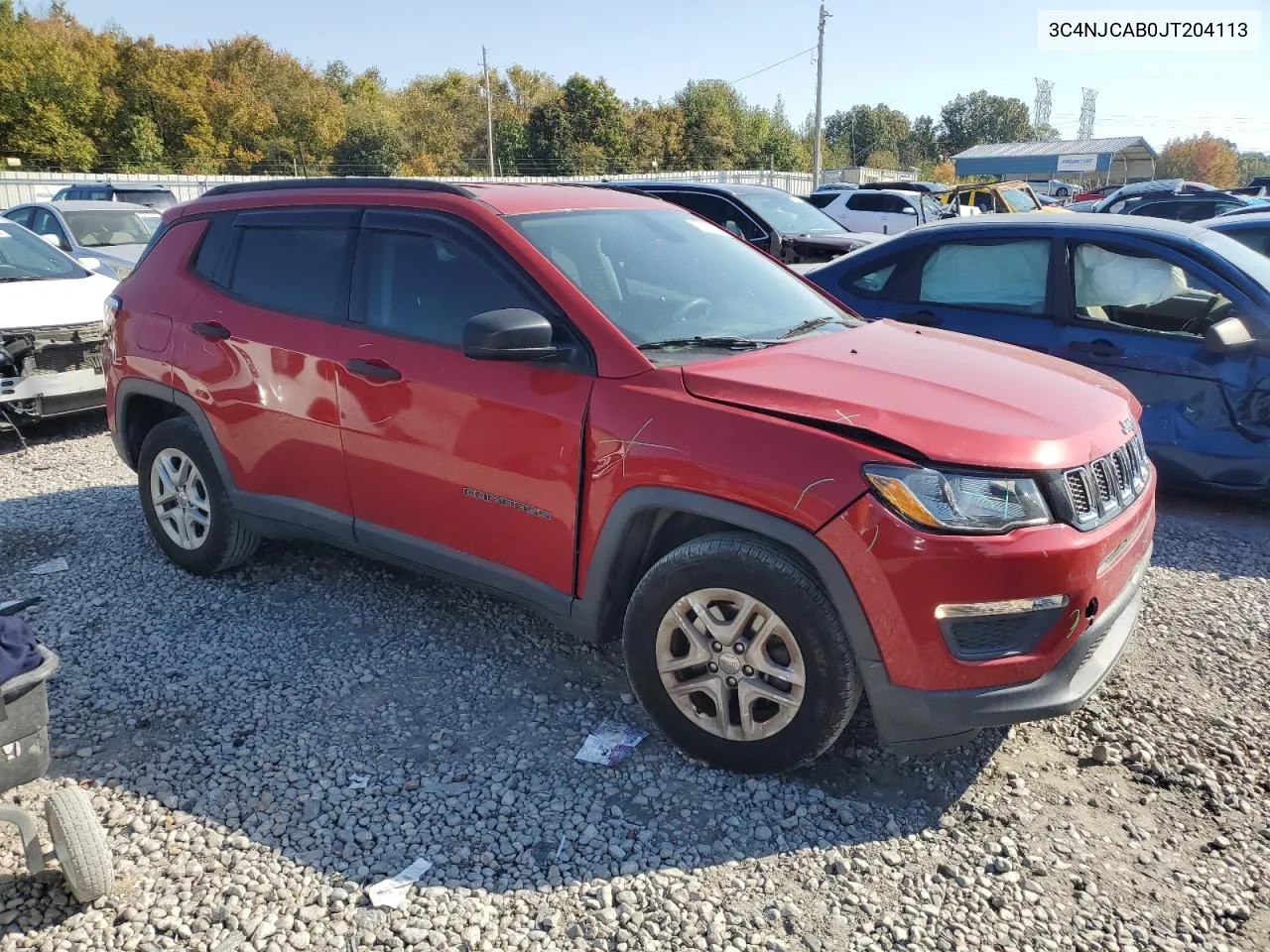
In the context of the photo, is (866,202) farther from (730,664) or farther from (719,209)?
(730,664)

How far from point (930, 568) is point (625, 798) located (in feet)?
3.95

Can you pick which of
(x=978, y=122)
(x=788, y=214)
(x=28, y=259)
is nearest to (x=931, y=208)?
(x=788, y=214)

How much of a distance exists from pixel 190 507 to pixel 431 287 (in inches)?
72.8

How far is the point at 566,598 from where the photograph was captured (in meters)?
3.20

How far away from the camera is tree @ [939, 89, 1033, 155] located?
10744 cm

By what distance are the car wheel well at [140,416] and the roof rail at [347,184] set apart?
1068 mm

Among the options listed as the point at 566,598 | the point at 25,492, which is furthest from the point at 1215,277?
the point at 25,492

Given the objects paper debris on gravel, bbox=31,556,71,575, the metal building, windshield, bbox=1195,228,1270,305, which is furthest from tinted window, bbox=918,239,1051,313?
the metal building

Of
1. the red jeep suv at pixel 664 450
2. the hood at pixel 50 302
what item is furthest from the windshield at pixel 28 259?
the red jeep suv at pixel 664 450

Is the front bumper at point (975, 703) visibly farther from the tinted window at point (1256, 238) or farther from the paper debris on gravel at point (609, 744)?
the tinted window at point (1256, 238)

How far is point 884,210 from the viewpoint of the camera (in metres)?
19.9

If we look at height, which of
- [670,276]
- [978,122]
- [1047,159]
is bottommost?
[670,276]

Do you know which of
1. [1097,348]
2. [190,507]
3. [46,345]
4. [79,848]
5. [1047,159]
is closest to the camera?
[79,848]

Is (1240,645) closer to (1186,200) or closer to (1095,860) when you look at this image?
(1095,860)
